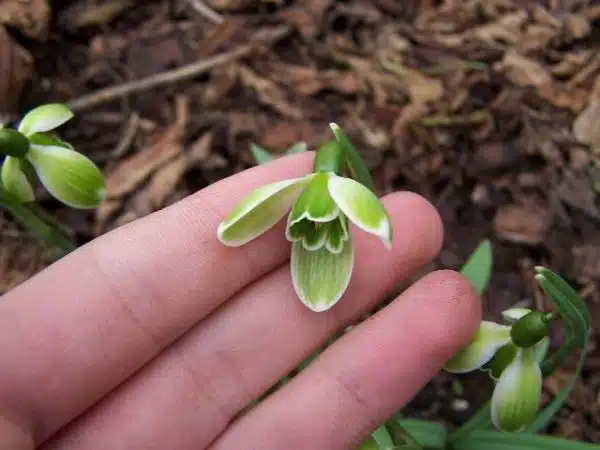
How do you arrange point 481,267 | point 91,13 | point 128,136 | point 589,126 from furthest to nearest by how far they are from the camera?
point 91,13
point 128,136
point 589,126
point 481,267

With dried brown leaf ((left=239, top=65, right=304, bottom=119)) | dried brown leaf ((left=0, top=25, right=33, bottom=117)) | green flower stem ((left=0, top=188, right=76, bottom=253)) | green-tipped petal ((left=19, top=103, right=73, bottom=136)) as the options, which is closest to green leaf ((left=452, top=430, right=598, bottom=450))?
green flower stem ((left=0, top=188, right=76, bottom=253))

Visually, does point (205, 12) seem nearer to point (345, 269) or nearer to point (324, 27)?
point (324, 27)

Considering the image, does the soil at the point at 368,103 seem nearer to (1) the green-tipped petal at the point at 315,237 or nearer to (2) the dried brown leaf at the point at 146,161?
(2) the dried brown leaf at the point at 146,161

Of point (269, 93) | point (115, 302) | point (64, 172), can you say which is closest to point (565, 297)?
point (115, 302)

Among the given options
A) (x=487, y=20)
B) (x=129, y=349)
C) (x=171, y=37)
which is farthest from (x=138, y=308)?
(x=487, y=20)

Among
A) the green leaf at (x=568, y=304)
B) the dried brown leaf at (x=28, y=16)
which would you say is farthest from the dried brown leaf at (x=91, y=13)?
the green leaf at (x=568, y=304)

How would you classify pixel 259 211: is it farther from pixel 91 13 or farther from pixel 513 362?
pixel 91 13

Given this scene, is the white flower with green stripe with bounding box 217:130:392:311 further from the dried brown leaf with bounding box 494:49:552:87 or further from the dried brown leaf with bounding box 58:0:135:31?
the dried brown leaf with bounding box 58:0:135:31
